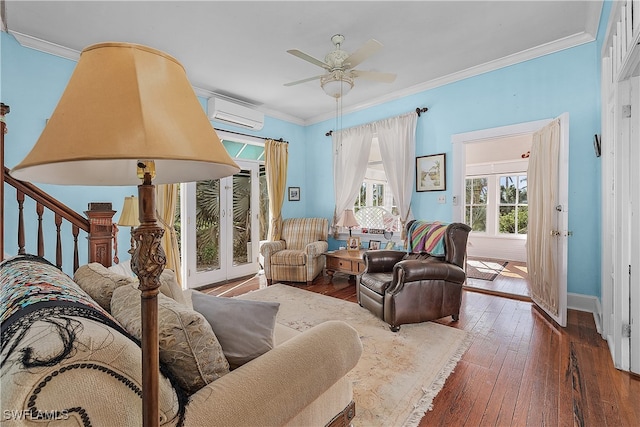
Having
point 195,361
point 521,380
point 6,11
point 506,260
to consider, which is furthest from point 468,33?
point 506,260

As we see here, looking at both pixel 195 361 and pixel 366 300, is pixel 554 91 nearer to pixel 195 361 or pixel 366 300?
pixel 366 300

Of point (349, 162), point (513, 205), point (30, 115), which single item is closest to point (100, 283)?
point (30, 115)

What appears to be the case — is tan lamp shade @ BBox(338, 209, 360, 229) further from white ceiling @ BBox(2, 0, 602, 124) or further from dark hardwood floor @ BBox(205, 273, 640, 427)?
white ceiling @ BBox(2, 0, 602, 124)

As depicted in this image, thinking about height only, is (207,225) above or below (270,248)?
above

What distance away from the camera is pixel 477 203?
673cm

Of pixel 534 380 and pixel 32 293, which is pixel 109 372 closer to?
pixel 32 293

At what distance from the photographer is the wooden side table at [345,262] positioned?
13.2 feet

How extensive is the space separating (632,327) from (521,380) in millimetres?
805

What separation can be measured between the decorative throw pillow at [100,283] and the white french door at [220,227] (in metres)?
2.80

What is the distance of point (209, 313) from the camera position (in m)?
1.14

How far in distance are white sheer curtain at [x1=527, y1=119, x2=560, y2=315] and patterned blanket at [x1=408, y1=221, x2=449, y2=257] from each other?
97cm

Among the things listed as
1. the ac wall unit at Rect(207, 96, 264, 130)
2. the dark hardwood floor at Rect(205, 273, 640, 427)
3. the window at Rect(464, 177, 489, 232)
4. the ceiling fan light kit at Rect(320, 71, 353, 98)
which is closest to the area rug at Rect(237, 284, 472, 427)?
the dark hardwood floor at Rect(205, 273, 640, 427)

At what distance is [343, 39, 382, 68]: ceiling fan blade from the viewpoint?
2322 mm

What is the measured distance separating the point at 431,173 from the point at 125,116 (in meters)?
4.04
